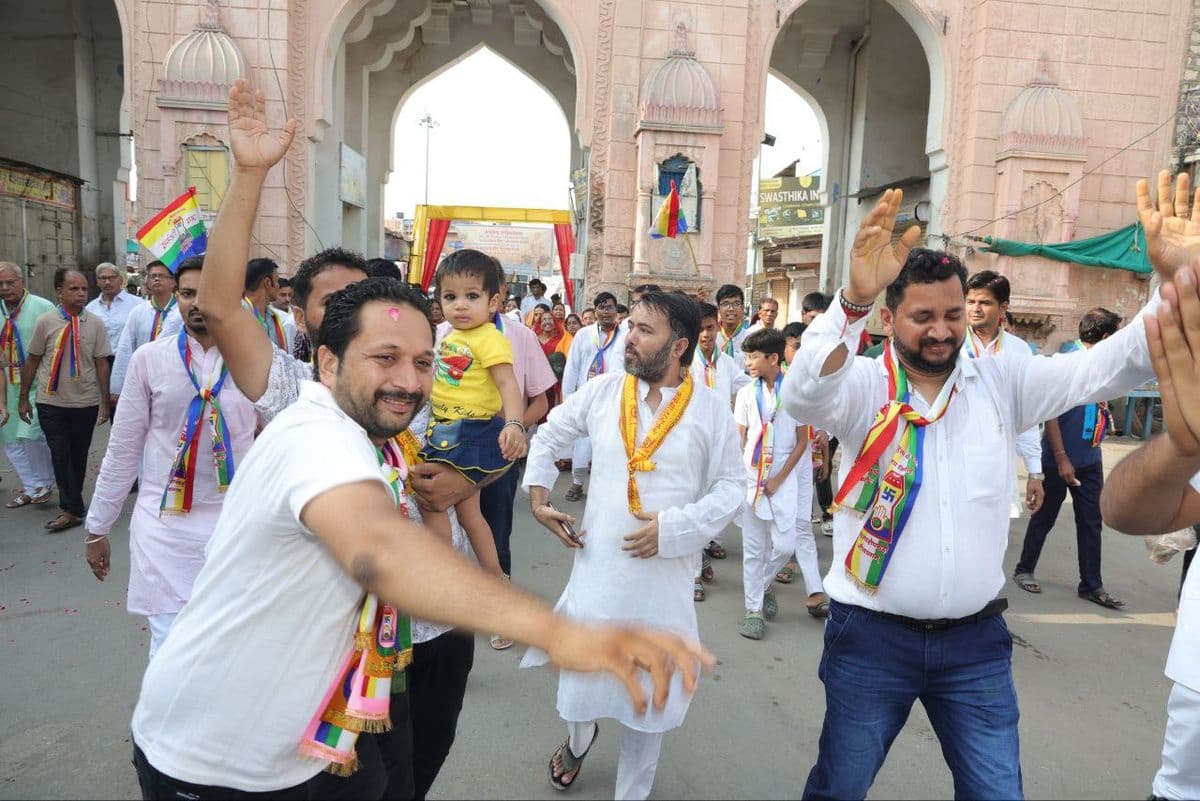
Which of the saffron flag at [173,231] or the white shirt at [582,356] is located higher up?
the saffron flag at [173,231]

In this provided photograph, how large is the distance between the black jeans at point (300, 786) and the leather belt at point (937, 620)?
4.40 ft

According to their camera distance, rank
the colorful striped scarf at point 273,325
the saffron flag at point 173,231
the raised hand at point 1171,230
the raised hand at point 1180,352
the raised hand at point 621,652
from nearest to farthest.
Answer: the raised hand at point 621,652, the raised hand at point 1180,352, the raised hand at point 1171,230, the colorful striped scarf at point 273,325, the saffron flag at point 173,231

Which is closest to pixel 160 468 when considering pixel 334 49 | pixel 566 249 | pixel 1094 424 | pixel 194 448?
pixel 194 448

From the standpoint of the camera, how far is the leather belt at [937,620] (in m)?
2.04

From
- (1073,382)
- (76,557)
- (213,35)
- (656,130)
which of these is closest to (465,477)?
(1073,382)

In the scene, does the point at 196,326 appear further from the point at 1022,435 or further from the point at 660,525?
the point at 1022,435

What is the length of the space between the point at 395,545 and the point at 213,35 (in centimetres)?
1237

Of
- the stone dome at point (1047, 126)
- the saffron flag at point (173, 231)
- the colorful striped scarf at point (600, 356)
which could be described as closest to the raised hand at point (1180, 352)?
the saffron flag at point (173, 231)

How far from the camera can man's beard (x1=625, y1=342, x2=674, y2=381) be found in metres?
2.80

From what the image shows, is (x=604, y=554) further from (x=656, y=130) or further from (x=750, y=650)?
(x=656, y=130)

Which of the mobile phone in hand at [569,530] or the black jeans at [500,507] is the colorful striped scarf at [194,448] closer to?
the mobile phone in hand at [569,530]

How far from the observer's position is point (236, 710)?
134 cm

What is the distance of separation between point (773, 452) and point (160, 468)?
342 centimetres

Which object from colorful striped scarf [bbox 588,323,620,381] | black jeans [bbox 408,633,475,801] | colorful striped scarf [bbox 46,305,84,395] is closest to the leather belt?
black jeans [bbox 408,633,475,801]
